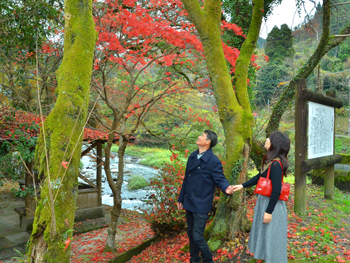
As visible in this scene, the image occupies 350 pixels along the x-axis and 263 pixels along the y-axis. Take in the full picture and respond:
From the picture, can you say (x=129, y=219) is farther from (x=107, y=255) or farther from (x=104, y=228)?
(x=107, y=255)

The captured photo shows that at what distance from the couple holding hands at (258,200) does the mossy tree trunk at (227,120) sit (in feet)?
2.28

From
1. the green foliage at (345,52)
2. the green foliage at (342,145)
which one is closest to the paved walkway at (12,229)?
the green foliage at (342,145)

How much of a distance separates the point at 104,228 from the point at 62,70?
7048 millimetres

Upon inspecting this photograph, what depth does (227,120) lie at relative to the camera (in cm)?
397

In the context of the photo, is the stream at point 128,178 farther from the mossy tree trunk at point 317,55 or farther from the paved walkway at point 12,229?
the mossy tree trunk at point 317,55

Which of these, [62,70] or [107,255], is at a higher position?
[62,70]

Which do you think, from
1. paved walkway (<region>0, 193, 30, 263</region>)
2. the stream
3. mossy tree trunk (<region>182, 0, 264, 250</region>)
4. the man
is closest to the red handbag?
the man

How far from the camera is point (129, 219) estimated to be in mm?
9375

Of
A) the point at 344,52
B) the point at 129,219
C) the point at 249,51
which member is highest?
the point at 344,52

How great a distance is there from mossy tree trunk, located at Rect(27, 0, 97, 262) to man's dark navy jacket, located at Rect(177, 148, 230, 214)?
4.62 feet

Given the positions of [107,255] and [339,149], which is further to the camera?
[339,149]

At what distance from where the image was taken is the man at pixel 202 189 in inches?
122

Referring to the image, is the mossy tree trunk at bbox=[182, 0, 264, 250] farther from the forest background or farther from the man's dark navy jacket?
the forest background

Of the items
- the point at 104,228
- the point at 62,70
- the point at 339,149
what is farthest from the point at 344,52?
the point at 62,70
